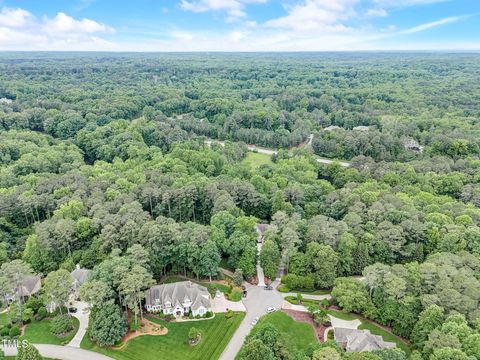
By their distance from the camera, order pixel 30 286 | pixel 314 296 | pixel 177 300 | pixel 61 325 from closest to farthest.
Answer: pixel 61 325
pixel 177 300
pixel 30 286
pixel 314 296

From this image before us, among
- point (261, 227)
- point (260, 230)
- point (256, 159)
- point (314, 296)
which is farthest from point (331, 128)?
point (314, 296)

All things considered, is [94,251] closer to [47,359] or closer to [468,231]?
[47,359]

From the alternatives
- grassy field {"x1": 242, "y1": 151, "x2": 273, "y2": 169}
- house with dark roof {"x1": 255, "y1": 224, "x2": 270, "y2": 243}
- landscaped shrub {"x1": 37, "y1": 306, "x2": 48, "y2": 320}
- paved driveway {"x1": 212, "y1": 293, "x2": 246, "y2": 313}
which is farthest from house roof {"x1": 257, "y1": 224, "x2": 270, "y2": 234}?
grassy field {"x1": 242, "y1": 151, "x2": 273, "y2": 169}

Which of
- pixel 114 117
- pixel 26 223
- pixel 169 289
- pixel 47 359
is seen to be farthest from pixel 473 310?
pixel 114 117

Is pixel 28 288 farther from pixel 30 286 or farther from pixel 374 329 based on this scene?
pixel 374 329

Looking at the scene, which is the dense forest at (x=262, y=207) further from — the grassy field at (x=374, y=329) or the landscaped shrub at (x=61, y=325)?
the landscaped shrub at (x=61, y=325)

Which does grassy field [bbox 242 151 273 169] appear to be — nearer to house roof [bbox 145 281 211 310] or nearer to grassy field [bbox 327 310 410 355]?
house roof [bbox 145 281 211 310]
